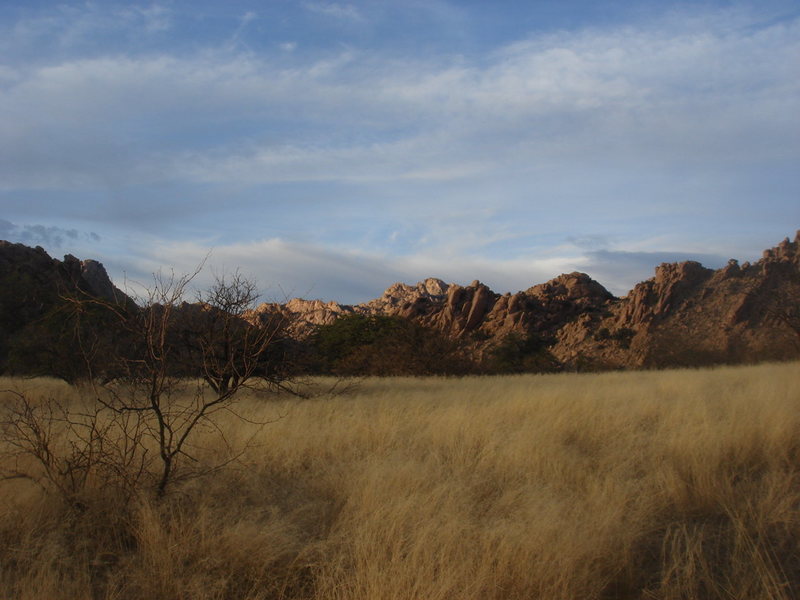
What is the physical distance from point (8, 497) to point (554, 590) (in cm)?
420

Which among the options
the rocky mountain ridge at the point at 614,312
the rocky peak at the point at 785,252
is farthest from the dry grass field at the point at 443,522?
the rocky peak at the point at 785,252

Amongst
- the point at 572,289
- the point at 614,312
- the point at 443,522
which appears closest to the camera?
the point at 443,522

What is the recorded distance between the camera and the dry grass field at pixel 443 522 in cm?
346

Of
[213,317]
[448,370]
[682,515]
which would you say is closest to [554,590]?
[682,515]

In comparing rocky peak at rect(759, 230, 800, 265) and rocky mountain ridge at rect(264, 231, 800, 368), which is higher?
rocky peak at rect(759, 230, 800, 265)

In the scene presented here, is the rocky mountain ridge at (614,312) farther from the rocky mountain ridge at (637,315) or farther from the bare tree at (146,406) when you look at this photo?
the bare tree at (146,406)

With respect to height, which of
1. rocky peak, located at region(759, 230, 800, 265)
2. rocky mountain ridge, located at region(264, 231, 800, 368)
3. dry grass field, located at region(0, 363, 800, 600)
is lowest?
dry grass field, located at region(0, 363, 800, 600)

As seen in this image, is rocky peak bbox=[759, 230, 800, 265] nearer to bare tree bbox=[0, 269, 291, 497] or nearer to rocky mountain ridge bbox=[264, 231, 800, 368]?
rocky mountain ridge bbox=[264, 231, 800, 368]

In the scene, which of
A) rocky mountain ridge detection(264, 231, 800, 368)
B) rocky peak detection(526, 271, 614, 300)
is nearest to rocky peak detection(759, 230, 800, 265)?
rocky mountain ridge detection(264, 231, 800, 368)

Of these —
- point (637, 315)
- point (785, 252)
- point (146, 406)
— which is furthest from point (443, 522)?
point (785, 252)

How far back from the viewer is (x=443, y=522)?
4160 mm

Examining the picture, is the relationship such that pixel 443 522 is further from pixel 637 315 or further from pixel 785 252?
pixel 785 252

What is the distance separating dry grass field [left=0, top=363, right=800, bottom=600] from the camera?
346cm

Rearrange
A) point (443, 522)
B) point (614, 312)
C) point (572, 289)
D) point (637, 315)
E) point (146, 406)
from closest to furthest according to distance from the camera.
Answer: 1. point (443, 522)
2. point (146, 406)
3. point (637, 315)
4. point (614, 312)
5. point (572, 289)
